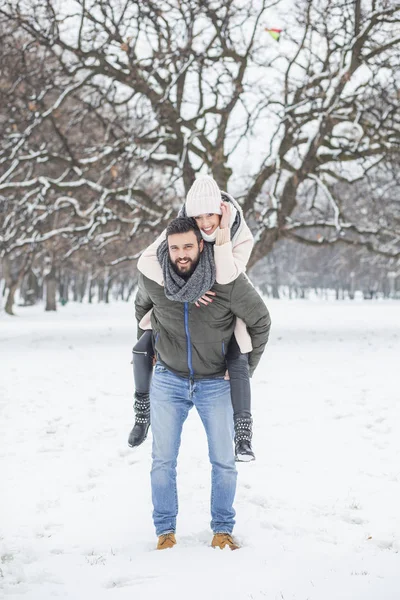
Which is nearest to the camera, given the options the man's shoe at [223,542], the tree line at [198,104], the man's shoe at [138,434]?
the man's shoe at [223,542]

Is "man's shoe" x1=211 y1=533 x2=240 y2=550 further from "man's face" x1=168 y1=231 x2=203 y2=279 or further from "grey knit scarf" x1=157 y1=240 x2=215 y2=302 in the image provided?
"man's face" x1=168 y1=231 x2=203 y2=279

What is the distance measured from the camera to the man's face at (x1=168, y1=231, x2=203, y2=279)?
3.30m

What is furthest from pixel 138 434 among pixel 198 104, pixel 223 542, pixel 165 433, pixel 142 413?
pixel 198 104

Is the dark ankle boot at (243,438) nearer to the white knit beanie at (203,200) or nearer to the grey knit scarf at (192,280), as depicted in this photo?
the grey knit scarf at (192,280)

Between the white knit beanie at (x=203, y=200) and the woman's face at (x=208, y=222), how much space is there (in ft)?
0.10

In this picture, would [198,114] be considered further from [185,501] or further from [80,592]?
[80,592]

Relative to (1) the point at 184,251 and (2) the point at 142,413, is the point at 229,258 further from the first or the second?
(2) the point at 142,413

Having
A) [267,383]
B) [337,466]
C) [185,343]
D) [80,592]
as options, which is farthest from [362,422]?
[80,592]

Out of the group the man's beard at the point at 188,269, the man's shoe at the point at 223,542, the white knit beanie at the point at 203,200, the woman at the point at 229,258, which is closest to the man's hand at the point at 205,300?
the woman at the point at 229,258

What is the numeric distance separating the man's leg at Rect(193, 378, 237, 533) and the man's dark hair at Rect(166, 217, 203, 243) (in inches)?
35.9

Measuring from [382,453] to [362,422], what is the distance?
1165 mm

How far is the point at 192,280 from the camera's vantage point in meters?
3.25

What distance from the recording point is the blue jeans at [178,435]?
11.6 ft

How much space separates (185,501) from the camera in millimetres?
4391
